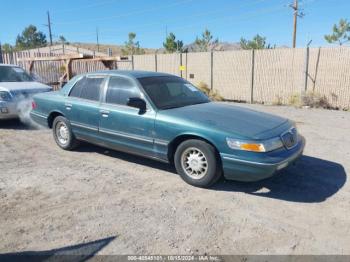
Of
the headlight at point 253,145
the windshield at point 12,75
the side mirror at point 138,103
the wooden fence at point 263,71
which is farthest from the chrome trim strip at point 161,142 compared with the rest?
the wooden fence at point 263,71

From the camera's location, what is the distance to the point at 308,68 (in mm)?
12359

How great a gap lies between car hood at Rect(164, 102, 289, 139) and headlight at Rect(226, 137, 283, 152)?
0.26ft

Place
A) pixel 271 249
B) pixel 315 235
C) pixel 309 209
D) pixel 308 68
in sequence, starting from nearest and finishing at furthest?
pixel 271 249
pixel 315 235
pixel 309 209
pixel 308 68

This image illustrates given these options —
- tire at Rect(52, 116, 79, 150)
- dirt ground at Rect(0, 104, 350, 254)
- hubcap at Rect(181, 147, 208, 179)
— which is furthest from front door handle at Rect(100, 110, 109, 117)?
hubcap at Rect(181, 147, 208, 179)

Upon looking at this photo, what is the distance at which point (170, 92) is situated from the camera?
17.3 ft

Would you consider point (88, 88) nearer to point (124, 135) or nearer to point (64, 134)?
point (64, 134)

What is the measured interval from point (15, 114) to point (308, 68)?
10.1 m

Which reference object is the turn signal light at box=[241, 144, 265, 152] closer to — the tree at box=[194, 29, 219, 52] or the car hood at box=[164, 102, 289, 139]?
the car hood at box=[164, 102, 289, 139]

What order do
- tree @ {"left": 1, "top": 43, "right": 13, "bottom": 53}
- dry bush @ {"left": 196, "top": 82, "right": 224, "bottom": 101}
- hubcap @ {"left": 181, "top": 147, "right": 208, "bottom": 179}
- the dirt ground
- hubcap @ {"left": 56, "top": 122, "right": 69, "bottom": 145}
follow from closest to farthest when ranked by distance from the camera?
the dirt ground, hubcap @ {"left": 181, "top": 147, "right": 208, "bottom": 179}, hubcap @ {"left": 56, "top": 122, "right": 69, "bottom": 145}, dry bush @ {"left": 196, "top": 82, "right": 224, "bottom": 101}, tree @ {"left": 1, "top": 43, "right": 13, "bottom": 53}

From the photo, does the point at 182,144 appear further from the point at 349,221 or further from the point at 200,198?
the point at 349,221

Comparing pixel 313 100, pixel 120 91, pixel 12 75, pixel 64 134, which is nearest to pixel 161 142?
pixel 120 91

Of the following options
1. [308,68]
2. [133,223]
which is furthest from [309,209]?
[308,68]

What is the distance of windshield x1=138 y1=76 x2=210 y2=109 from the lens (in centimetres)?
496

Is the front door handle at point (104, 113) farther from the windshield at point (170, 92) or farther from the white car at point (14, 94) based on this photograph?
the white car at point (14, 94)
